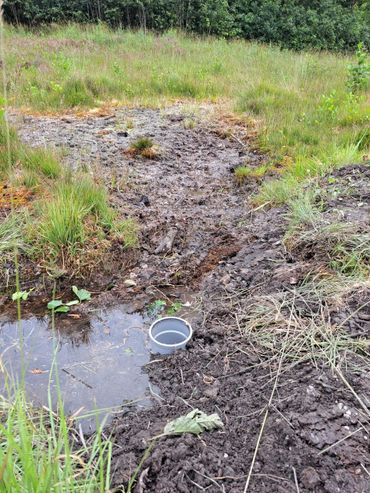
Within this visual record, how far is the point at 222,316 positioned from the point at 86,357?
88 centimetres

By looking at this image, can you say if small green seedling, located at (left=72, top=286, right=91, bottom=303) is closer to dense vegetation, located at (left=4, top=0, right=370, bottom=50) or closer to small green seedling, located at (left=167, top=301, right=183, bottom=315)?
small green seedling, located at (left=167, top=301, right=183, bottom=315)

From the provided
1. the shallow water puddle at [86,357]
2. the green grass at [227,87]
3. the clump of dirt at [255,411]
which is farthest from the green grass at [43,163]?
the clump of dirt at [255,411]

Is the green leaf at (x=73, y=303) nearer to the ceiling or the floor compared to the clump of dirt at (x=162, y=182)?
nearer to the floor

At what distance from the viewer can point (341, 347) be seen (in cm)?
222

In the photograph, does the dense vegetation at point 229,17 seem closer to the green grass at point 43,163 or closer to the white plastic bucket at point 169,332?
the green grass at point 43,163

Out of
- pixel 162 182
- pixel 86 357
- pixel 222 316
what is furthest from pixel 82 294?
pixel 162 182

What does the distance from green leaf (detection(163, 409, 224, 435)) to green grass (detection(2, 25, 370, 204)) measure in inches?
94.2

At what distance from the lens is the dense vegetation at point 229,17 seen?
12.7 metres

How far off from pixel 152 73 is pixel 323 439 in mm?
6697

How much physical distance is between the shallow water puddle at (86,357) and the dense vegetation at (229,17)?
11.4 m

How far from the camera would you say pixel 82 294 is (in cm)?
306

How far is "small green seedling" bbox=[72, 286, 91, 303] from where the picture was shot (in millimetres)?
3035

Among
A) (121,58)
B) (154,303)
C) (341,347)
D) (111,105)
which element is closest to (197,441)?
(341,347)

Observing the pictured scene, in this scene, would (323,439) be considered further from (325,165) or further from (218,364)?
(325,165)
